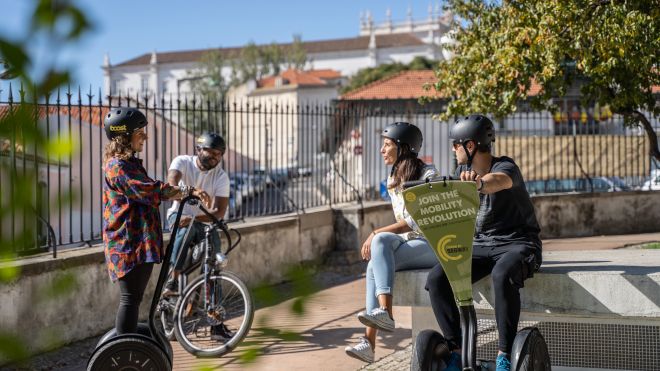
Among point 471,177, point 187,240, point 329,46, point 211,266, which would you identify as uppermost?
point 329,46

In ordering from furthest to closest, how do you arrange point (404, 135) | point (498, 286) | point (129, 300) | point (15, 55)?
point (404, 135)
point (129, 300)
point (498, 286)
point (15, 55)

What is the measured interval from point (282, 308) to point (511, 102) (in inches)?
466

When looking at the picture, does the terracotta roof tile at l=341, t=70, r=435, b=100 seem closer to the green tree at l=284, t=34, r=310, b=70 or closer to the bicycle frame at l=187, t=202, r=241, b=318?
the bicycle frame at l=187, t=202, r=241, b=318

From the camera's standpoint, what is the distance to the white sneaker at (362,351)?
5625 mm

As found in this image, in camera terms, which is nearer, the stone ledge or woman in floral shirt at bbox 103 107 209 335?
the stone ledge

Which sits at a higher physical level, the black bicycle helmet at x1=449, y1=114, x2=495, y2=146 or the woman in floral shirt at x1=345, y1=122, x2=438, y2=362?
the black bicycle helmet at x1=449, y1=114, x2=495, y2=146

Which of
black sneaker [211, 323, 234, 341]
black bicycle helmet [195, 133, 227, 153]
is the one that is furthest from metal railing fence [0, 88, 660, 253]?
black sneaker [211, 323, 234, 341]

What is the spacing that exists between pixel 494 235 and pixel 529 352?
77cm

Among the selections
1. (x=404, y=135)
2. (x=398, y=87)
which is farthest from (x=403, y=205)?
(x=398, y=87)

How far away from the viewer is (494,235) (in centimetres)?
514

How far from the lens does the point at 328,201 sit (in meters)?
13.0

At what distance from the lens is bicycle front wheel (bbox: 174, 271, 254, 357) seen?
663 cm

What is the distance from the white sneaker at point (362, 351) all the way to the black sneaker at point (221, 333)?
3.71 feet

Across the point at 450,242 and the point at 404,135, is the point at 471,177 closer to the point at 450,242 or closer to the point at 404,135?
the point at 450,242
